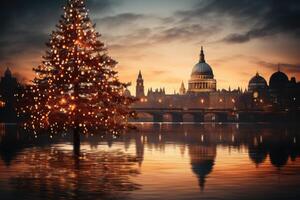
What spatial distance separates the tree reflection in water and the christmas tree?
26.5 feet

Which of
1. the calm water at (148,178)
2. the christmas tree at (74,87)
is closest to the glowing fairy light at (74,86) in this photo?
the christmas tree at (74,87)

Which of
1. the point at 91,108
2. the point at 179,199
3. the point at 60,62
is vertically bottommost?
the point at 179,199

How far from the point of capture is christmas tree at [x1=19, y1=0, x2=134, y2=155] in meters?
41.7

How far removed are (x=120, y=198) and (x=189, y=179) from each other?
18.4 ft

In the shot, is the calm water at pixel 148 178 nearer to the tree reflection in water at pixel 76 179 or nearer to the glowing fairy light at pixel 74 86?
the tree reflection in water at pixel 76 179

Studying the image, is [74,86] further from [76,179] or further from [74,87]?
[76,179]

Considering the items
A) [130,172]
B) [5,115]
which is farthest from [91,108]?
[5,115]

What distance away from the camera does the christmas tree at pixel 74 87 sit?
41.7 metres

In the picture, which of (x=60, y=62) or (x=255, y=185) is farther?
(x=60, y=62)

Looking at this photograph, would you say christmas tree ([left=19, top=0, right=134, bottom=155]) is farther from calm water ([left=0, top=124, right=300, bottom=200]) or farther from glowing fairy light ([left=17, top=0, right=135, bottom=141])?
Answer: calm water ([left=0, top=124, right=300, bottom=200])

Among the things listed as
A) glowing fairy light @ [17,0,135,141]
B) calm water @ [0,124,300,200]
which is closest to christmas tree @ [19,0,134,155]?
glowing fairy light @ [17,0,135,141]

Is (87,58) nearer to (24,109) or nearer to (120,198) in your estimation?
(24,109)

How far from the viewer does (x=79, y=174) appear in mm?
25891

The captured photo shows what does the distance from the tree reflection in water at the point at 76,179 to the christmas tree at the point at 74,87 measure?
8065 mm
